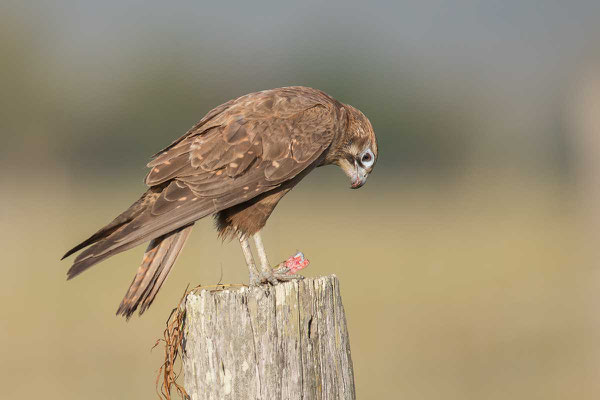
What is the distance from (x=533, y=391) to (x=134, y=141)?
1413 cm

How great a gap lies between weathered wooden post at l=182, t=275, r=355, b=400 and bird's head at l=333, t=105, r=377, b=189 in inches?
74.4

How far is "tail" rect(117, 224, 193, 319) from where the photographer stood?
142 inches

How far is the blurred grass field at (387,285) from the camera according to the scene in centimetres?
830

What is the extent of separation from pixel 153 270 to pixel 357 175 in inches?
69.3

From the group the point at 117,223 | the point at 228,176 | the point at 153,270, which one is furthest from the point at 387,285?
the point at 117,223

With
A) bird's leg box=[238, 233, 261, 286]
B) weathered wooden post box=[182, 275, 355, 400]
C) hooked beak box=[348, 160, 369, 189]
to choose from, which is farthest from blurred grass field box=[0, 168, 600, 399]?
weathered wooden post box=[182, 275, 355, 400]

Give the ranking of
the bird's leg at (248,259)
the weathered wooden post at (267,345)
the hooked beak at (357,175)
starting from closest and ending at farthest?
the weathered wooden post at (267,345) → the bird's leg at (248,259) → the hooked beak at (357,175)

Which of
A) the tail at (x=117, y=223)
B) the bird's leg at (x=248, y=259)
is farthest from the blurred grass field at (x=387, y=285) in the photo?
the tail at (x=117, y=223)

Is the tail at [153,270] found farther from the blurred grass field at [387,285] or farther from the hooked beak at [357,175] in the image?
the hooked beak at [357,175]

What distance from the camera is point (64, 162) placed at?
18469mm

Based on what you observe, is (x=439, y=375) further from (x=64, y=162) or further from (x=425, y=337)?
(x=64, y=162)

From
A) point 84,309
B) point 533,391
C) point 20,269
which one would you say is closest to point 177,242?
point 533,391

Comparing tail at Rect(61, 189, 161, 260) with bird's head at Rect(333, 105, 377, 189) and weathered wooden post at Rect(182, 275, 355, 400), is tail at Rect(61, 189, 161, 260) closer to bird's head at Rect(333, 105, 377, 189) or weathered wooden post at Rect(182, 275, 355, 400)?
weathered wooden post at Rect(182, 275, 355, 400)

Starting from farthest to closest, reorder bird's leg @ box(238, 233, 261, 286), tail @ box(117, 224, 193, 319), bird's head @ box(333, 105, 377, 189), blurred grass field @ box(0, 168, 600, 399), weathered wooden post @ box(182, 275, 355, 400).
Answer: blurred grass field @ box(0, 168, 600, 399) → bird's head @ box(333, 105, 377, 189) → bird's leg @ box(238, 233, 261, 286) → tail @ box(117, 224, 193, 319) → weathered wooden post @ box(182, 275, 355, 400)
